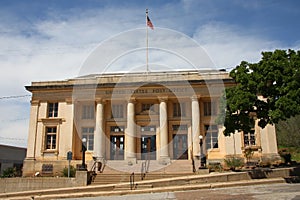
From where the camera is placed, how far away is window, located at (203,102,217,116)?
27.6 m

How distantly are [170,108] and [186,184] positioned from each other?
38.5 feet

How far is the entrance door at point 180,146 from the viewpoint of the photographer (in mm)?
27141

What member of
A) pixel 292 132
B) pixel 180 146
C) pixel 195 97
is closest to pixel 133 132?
pixel 180 146

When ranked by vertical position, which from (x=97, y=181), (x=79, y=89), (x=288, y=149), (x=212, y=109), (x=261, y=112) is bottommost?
(x=97, y=181)

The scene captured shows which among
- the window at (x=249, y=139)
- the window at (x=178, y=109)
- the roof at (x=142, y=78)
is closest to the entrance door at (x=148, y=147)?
the window at (x=178, y=109)

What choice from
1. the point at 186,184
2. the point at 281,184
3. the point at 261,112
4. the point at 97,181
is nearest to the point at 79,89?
the point at 97,181

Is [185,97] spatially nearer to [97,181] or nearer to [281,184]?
[97,181]

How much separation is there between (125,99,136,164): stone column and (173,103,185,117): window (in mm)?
3852

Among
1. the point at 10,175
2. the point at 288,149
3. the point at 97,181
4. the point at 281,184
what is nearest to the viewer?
the point at 281,184

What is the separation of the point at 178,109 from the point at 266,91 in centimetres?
1261

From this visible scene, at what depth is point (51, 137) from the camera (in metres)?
28.5

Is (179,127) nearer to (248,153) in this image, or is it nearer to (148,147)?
(148,147)

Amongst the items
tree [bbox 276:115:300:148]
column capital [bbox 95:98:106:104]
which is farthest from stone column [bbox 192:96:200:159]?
column capital [bbox 95:98:106:104]

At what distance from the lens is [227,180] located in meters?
16.7
